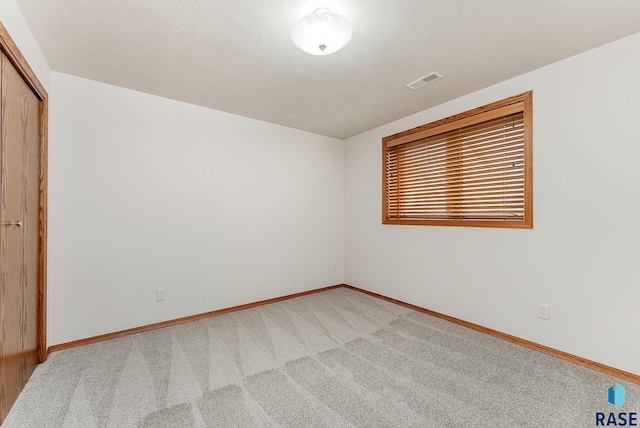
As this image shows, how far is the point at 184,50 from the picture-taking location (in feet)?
6.56

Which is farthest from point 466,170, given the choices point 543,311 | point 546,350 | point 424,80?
point 546,350

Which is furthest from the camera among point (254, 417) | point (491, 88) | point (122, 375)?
point (491, 88)

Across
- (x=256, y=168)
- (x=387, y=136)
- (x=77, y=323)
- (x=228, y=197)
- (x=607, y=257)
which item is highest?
(x=387, y=136)


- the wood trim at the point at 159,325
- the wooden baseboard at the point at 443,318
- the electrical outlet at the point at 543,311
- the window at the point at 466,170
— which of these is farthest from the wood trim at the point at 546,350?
the wood trim at the point at 159,325

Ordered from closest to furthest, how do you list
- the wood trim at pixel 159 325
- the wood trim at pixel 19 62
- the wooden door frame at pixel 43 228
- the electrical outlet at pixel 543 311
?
the wood trim at pixel 19 62, the wooden door frame at pixel 43 228, the electrical outlet at pixel 543 311, the wood trim at pixel 159 325

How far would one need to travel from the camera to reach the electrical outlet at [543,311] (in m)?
2.23

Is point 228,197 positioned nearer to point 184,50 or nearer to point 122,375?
point 184,50

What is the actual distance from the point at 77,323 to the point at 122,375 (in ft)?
2.88

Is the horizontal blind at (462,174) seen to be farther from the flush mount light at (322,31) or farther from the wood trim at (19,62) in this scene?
the wood trim at (19,62)

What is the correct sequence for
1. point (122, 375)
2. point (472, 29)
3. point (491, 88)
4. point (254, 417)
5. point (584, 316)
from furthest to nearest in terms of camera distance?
1. point (491, 88)
2. point (584, 316)
3. point (122, 375)
4. point (472, 29)
5. point (254, 417)

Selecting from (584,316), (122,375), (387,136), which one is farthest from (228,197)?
(584,316)

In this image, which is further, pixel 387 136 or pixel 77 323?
pixel 387 136

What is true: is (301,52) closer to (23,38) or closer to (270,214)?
(23,38)

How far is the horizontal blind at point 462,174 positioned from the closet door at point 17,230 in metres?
3.41
